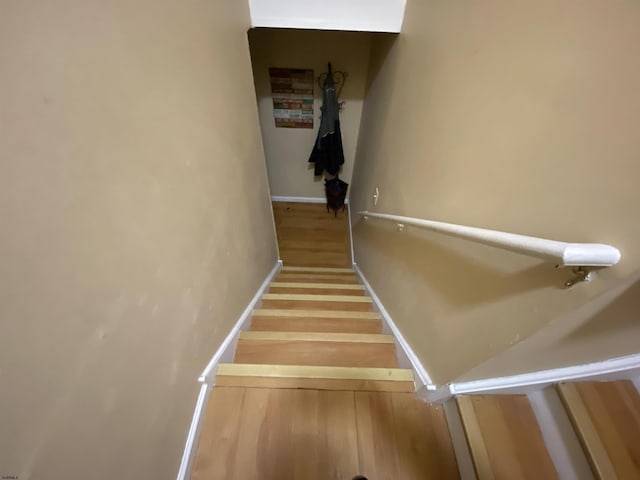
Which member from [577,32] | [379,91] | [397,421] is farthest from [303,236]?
[577,32]

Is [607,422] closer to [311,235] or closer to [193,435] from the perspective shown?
[193,435]

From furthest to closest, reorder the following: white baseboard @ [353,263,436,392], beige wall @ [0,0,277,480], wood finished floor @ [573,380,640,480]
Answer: white baseboard @ [353,263,436,392]
wood finished floor @ [573,380,640,480]
beige wall @ [0,0,277,480]

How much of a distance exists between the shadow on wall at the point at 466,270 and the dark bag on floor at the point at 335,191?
2.64 metres

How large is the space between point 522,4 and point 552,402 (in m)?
1.10

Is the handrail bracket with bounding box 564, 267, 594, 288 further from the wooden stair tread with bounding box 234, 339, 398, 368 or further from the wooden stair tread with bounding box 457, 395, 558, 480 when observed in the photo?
the wooden stair tread with bounding box 234, 339, 398, 368

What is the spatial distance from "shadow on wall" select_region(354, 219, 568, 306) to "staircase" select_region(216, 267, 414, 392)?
0.47 meters

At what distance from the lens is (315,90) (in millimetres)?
3242

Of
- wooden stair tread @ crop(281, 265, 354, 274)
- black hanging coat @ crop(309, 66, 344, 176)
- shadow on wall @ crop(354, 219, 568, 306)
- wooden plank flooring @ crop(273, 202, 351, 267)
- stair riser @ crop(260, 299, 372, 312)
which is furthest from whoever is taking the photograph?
wooden plank flooring @ crop(273, 202, 351, 267)

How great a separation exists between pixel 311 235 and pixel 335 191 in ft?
2.34

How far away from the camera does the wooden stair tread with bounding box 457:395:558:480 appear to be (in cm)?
88

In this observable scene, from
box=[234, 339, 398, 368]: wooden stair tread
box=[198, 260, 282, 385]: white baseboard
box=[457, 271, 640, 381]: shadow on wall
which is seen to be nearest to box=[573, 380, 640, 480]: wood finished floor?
box=[457, 271, 640, 381]: shadow on wall

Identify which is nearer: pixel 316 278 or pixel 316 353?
pixel 316 353

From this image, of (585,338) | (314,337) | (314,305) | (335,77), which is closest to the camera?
(585,338)

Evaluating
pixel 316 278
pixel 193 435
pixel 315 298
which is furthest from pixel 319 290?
pixel 193 435
